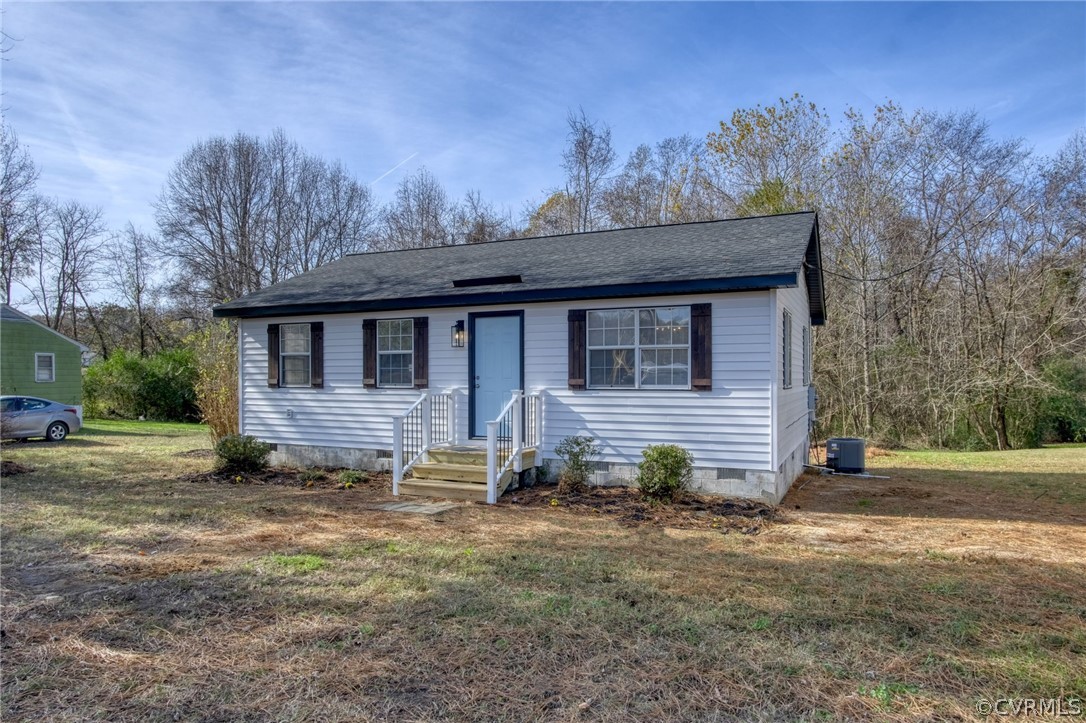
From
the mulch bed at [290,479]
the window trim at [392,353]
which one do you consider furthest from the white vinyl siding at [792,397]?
the mulch bed at [290,479]

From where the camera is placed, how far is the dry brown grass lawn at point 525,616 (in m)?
3.10

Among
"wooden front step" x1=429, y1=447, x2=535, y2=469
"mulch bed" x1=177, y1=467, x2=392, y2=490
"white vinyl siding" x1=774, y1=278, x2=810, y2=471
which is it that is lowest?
"mulch bed" x1=177, y1=467, x2=392, y2=490

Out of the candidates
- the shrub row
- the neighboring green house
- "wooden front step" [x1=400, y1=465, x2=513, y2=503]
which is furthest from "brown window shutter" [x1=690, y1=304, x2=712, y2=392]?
the neighboring green house

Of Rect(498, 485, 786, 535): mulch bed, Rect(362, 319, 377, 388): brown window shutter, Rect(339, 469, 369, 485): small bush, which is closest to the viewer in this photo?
Rect(498, 485, 786, 535): mulch bed

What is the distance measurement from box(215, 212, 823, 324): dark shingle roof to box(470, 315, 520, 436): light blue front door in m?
0.41

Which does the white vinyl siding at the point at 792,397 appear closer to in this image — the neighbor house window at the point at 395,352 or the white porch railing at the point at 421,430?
the white porch railing at the point at 421,430

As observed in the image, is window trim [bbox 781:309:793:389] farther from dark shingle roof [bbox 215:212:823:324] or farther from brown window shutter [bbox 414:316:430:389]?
brown window shutter [bbox 414:316:430:389]

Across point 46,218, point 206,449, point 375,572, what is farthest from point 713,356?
point 46,218

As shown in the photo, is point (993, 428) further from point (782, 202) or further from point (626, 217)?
point (626, 217)

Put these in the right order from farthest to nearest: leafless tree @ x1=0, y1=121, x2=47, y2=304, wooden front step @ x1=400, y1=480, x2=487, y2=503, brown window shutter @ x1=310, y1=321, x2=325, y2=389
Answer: leafless tree @ x1=0, y1=121, x2=47, y2=304, brown window shutter @ x1=310, y1=321, x2=325, y2=389, wooden front step @ x1=400, y1=480, x2=487, y2=503

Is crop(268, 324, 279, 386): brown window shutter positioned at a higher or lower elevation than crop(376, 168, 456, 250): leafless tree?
lower

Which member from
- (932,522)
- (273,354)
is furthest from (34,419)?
(932,522)

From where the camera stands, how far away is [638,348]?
8.70m

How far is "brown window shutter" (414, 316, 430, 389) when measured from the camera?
9.98 metres
